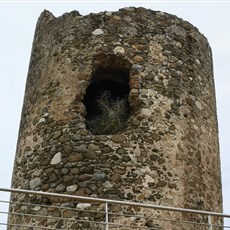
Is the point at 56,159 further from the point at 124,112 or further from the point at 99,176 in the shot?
the point at 124,112

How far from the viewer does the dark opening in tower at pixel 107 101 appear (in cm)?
782

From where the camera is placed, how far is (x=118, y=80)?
857 centimetres

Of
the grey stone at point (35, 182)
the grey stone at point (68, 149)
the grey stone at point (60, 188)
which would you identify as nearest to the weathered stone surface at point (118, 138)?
the grey stone at point (68, 149)

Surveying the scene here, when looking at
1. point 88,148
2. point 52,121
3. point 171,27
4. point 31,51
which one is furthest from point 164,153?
point 31,51

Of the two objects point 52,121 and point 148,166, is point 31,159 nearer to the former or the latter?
point 52,121

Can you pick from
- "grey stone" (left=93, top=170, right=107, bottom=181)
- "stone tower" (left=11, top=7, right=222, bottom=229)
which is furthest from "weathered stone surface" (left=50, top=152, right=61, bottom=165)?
"grey stone" (left=93, top=170, right=107, bottom=181)

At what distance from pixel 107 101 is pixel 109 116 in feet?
1.29

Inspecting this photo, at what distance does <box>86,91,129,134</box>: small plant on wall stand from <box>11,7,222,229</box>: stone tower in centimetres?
2

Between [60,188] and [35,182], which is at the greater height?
[35,182]

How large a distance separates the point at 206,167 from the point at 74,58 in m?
2.29

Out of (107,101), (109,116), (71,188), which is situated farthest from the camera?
(107,101)

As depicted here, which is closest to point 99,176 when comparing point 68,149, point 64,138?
point 68,149

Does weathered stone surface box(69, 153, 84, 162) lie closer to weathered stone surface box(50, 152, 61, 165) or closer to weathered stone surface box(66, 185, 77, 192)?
weathered stone surface box(50, 152, 61, 165)

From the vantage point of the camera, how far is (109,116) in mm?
7918
